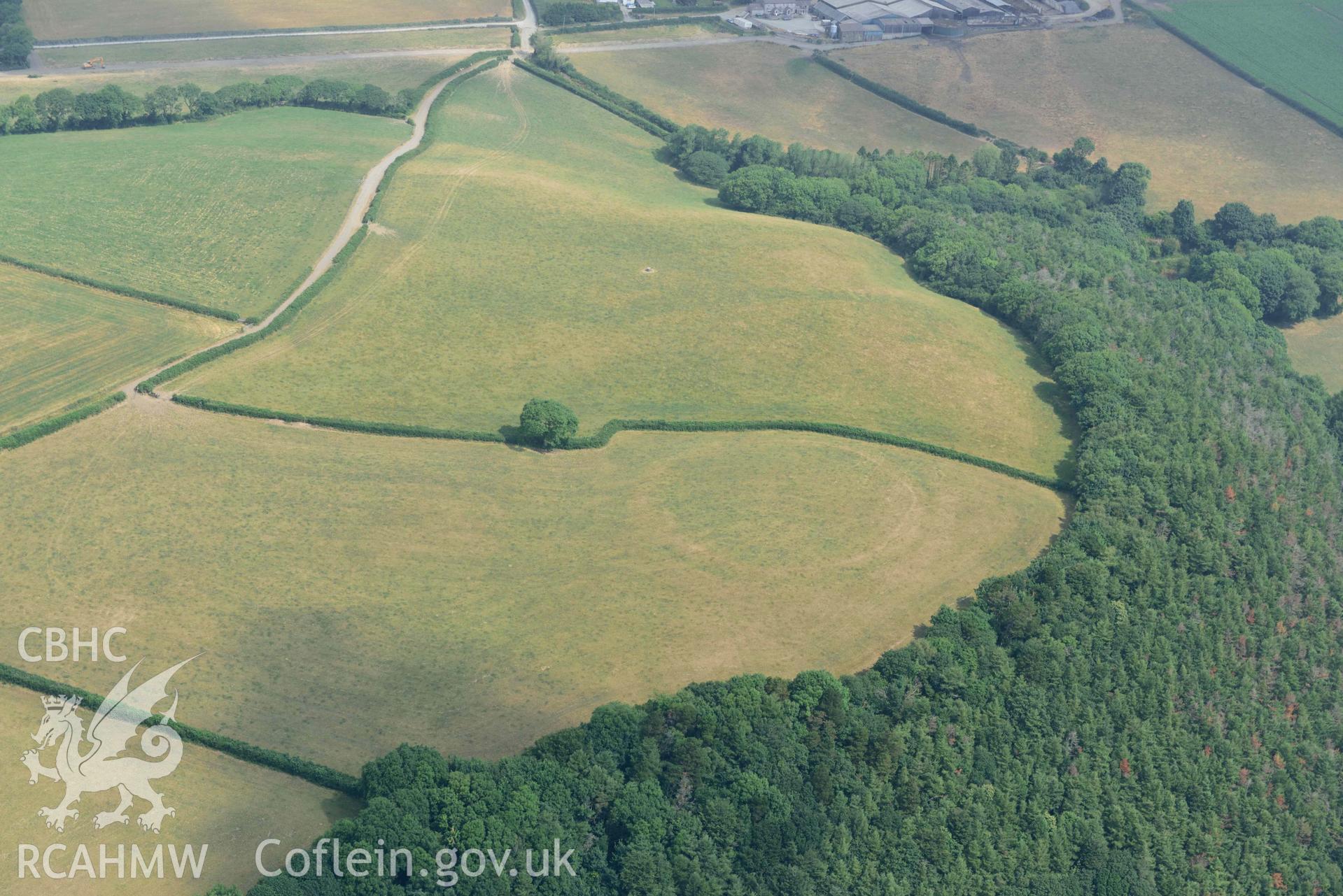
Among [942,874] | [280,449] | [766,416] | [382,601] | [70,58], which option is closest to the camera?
[942,874]

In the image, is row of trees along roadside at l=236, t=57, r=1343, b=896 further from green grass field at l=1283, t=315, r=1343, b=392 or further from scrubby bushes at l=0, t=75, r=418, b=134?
scrubby bushes at l=0, t=75, r=418, b=134

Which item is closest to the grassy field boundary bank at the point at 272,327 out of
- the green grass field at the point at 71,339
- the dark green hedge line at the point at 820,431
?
the green grass field at the point at 71,339

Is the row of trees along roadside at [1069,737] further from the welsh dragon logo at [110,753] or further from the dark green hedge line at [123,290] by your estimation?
the dark green hedge line at [123,290]

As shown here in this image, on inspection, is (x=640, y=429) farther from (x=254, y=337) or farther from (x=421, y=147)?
(x=421, y=147)

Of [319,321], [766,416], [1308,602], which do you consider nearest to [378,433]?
[319,321]

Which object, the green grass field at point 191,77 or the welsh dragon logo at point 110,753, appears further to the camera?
the green grass field at point 191,77

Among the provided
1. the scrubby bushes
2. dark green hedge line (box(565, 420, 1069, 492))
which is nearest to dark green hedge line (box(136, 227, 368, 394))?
dark green hedge line (box(565, 420, 1069, 492))

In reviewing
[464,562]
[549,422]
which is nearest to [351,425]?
[549,422]

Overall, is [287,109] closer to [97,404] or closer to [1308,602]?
[97,404]
